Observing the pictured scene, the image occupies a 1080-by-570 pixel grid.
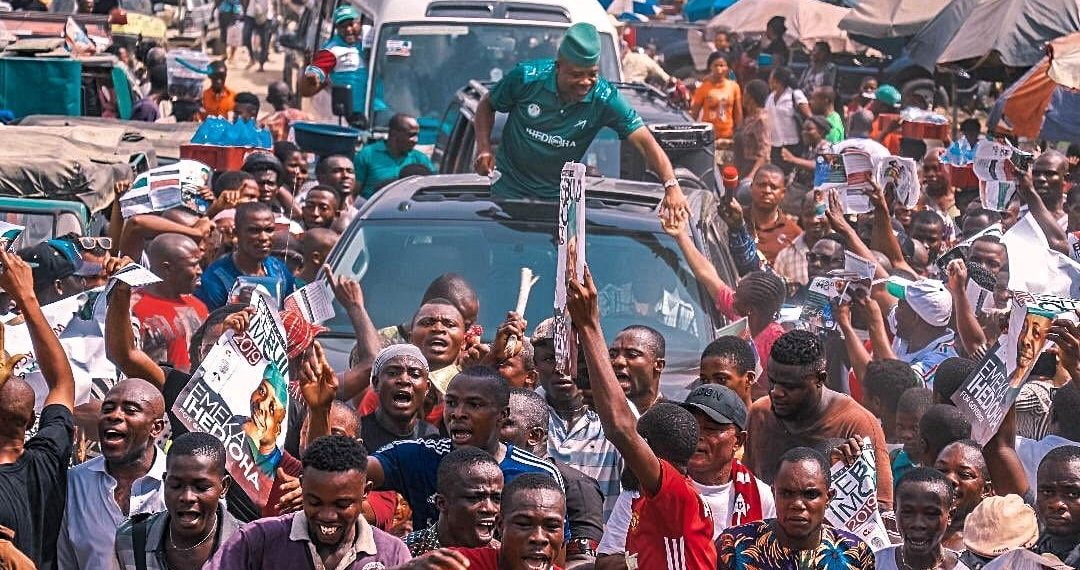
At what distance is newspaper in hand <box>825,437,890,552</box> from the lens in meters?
5.33

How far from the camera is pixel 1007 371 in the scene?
616cm

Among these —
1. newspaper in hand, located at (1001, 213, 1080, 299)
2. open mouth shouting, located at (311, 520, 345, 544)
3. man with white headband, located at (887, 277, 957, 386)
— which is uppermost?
open mouth shouting, located at (311, 520, 345, 544)

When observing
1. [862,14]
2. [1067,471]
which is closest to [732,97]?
[862,14]

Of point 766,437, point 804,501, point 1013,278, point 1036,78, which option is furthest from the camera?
point 1036,78

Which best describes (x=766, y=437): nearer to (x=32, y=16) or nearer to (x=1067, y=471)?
(x=1067, y=471)

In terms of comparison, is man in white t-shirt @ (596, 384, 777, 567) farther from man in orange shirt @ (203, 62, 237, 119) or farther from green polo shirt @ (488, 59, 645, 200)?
man in orange shirt @ (203, 62, 237, 119)

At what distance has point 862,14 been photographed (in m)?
22.5

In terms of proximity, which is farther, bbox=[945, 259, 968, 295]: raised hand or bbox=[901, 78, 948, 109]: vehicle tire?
bbox=[901, 78, 948, 109]: vehicle tire

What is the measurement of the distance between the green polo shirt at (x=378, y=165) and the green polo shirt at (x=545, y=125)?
329 cm

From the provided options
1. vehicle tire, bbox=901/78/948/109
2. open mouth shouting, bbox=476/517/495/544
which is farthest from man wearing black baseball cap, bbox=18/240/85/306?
vehicle tire, bbox=901/78/948/109

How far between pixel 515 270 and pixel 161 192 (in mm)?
2164

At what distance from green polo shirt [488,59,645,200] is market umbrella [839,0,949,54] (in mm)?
13759

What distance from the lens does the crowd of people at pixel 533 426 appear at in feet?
16.2

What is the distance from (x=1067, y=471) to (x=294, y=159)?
7.18 m
